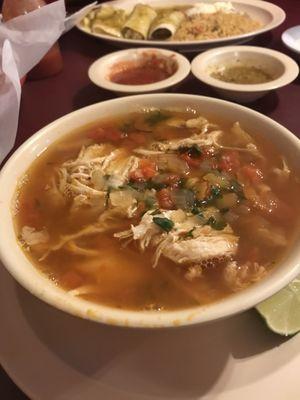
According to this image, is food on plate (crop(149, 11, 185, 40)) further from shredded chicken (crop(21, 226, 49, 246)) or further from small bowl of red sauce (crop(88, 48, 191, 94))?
shredded chicken (crop(21, 226, 49, 246))

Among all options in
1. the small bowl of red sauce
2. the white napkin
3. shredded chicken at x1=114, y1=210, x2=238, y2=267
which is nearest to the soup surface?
shredded chicken at x1=114, y1=210, x2=238, y2=267

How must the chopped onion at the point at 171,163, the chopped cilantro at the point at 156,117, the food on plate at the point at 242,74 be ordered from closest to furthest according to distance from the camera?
the chopped onion at the point at 171,163 → the chopped cilantro at the point at 156,117 → the food on plate at the point at 242,74

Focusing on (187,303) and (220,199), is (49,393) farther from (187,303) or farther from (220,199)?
(220,199)

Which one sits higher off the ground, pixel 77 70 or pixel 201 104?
pixel 201 104

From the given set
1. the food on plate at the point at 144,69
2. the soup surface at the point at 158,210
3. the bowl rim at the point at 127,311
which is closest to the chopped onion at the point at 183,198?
the soup surface at the point at 158,210

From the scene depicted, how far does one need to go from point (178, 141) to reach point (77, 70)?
4.28 feet

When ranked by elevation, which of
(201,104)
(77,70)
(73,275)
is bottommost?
(77,70)

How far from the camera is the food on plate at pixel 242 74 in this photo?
2277 mm

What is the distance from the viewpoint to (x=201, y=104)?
5.06ft

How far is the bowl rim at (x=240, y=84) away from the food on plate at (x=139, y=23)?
53cm

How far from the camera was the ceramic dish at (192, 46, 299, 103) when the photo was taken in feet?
6.79

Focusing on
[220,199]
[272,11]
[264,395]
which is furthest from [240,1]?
[264,395]

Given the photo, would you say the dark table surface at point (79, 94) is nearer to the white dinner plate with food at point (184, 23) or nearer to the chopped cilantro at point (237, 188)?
the white dinner plate with food at point (184, 23)

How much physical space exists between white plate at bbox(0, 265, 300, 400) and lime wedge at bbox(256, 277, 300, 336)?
2cm
